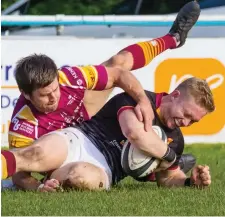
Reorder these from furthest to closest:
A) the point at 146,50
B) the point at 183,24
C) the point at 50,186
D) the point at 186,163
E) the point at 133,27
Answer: the point at 133,27 < the point at 183,24 < the point at 146,50 < the point at 186,163 < the point at 50,186

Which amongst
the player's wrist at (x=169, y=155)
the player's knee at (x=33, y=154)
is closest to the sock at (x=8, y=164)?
the player's knee at (x=33, y=154)

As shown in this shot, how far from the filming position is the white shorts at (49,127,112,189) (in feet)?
23.8

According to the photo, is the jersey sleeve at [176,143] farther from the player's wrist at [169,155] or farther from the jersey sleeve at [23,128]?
the jersey sleeve at [23,128]

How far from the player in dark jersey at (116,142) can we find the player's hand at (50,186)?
9 cm

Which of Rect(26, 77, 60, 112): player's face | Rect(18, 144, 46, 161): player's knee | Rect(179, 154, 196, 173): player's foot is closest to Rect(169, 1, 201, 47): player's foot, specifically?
Rect(179, 154, 196, 173): player's foot

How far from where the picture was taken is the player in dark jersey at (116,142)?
7.06 metres

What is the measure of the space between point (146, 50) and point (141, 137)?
158 cm

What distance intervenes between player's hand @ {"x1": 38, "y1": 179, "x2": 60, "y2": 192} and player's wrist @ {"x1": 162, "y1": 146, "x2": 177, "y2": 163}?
780 millimetres

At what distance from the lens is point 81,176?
7.03m

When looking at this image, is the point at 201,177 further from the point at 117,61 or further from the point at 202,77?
the point at 202,77

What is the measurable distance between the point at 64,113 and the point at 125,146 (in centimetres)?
60

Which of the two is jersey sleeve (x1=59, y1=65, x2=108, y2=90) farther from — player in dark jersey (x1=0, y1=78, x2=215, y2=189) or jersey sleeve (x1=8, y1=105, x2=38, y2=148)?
jersey sleeve (x1=8, y1=105, x2=38, y2=148)

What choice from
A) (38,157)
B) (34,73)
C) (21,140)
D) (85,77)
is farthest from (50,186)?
(85,77)

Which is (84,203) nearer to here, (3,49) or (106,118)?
(106,118)
